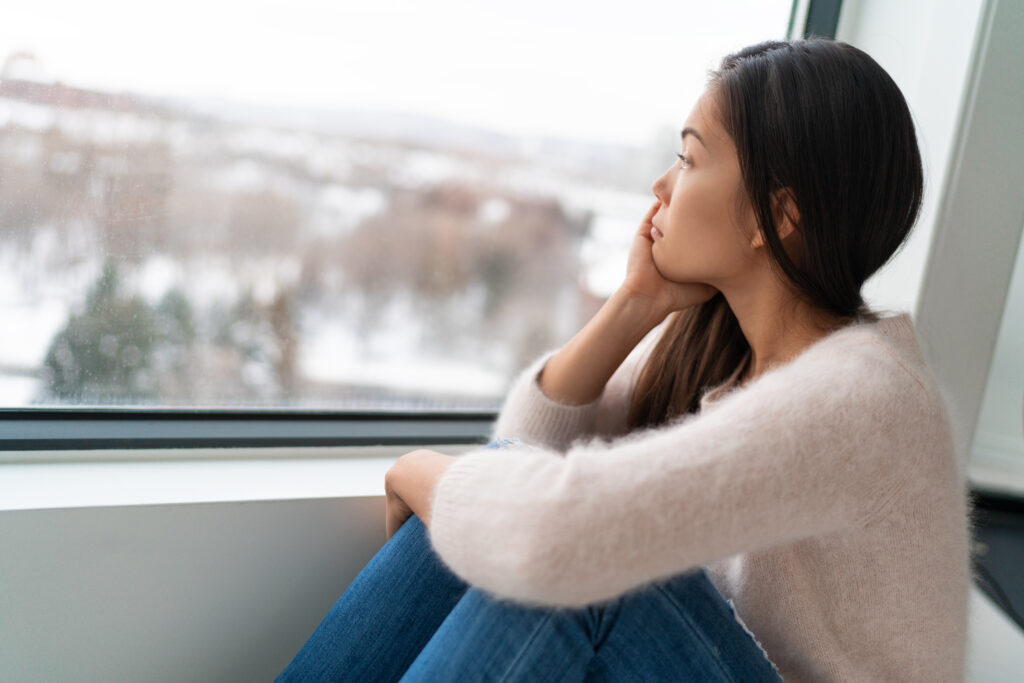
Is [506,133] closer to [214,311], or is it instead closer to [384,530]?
[214,311]

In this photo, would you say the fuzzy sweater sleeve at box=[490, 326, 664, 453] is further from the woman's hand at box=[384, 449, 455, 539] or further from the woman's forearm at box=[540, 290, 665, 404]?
the woman's hand at box=[384, 449, 455, 539]

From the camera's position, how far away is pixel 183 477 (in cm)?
98

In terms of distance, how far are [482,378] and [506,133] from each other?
1.42 ft

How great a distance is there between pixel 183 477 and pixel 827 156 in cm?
87

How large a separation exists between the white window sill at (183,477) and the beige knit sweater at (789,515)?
31 cm

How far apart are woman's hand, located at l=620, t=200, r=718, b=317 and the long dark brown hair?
0.56ft

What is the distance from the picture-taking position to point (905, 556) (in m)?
0.71

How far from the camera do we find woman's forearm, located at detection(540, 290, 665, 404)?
1.03 m

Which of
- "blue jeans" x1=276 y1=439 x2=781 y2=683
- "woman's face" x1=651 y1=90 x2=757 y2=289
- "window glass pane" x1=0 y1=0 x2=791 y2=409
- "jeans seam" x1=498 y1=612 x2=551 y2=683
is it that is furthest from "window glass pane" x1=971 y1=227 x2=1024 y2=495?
"jeans seam" x1=498 y1=612 x2=551 y2=683

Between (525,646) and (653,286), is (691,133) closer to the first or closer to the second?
(653,286)

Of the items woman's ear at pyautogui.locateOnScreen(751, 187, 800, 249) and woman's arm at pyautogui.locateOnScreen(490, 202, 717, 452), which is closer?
woman's ear at pyautogui.locateOnScreen(751, 187, 800, 249)

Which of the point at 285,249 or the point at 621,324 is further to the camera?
the point at 285,249

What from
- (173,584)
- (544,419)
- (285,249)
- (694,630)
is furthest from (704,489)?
(285,249)

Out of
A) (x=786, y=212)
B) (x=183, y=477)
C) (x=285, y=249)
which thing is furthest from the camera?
(x=285, y=249)
